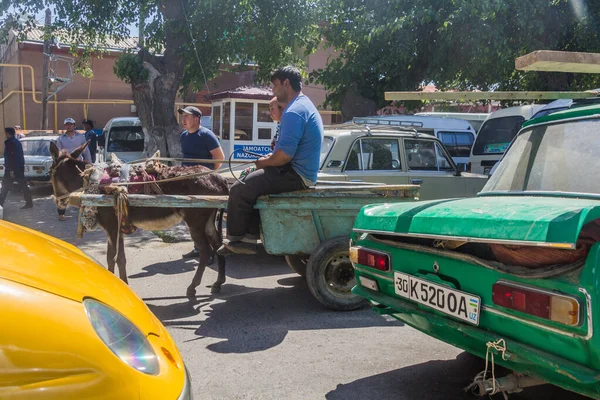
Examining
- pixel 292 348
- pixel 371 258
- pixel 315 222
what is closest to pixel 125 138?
pixel 315 222

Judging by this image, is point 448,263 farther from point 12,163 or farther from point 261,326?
point 12,163

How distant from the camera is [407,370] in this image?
160 inches

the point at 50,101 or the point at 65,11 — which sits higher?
the point at 65,11

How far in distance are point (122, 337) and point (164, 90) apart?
1083cm

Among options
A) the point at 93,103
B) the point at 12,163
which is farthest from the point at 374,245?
the point at 93,103

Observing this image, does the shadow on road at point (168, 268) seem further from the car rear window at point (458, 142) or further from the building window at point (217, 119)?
the building window at point (217, 119)

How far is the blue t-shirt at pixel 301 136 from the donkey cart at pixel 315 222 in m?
0.27

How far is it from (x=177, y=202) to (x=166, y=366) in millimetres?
3059

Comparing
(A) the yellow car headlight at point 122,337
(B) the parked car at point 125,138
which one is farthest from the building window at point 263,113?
(A) the yellow car headlight at point 122,337

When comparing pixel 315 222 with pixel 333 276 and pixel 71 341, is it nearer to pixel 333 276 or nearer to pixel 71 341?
pixel 333 276

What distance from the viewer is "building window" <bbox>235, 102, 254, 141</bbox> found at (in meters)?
15.7

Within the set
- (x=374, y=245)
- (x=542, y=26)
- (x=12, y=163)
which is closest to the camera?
(x=374, y=245)

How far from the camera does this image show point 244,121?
624 inches

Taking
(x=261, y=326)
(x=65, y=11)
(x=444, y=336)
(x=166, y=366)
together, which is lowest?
(x=261, y=326)
